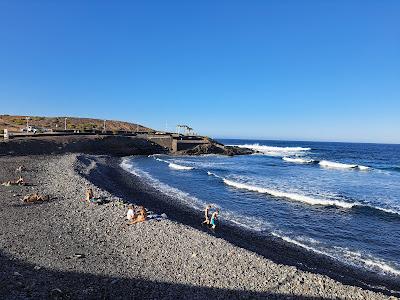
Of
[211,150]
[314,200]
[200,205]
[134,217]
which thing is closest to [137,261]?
[134,217]

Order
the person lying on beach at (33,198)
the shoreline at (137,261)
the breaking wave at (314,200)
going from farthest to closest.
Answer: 1. the breaking wave at (314,200)
2. the person lying on beach at (33,198)
3. the shoreline at (137,261)

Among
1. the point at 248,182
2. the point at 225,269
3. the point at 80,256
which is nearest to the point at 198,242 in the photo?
the point at 225,269

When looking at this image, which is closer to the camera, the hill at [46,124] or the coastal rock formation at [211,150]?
the hill at [46,124]

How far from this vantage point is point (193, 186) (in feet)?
108

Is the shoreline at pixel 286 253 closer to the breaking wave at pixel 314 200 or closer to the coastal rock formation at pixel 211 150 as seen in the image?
the breaking wave at pixel 314 200

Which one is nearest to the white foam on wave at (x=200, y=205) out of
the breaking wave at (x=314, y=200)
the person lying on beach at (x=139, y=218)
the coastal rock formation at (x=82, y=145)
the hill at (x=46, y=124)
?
the person lying on beach at (x=139, y=218)

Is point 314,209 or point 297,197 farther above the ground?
point 297,197

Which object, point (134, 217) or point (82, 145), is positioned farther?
point (82, 145)

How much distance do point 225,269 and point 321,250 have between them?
652 cm

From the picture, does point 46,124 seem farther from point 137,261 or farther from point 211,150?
point 137,261

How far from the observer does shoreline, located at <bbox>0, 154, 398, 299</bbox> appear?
10.6 metres

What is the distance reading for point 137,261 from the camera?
41.7 feet

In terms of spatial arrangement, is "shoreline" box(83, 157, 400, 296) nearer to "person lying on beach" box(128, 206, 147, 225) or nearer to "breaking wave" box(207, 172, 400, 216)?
"person lying on beach" box(128, 206, 147, 225)

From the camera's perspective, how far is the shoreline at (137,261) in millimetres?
10570
